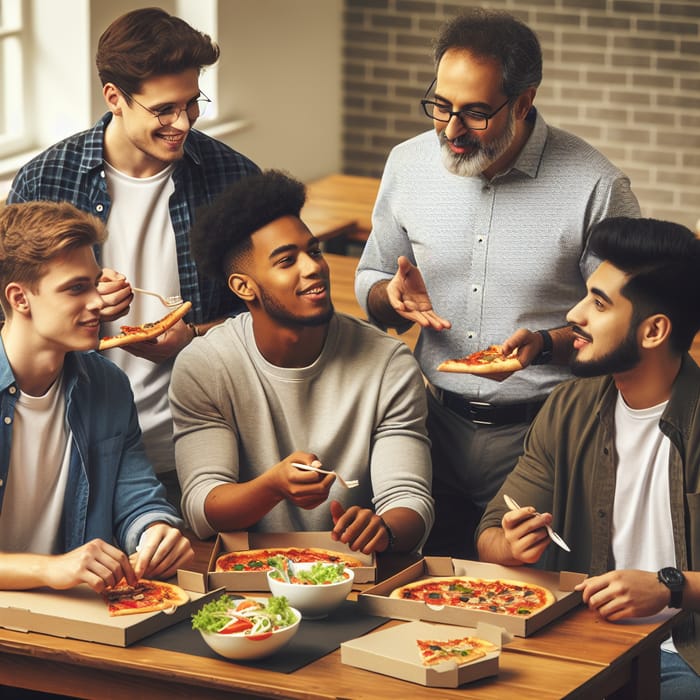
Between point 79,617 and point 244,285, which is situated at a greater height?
point 244,285

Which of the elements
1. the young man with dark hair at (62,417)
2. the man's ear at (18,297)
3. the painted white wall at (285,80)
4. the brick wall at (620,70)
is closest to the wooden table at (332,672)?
the young man with dark hair at (62,417)

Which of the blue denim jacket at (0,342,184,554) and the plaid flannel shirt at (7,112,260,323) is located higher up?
the plaid flannel shirt at (7,112,260,323)

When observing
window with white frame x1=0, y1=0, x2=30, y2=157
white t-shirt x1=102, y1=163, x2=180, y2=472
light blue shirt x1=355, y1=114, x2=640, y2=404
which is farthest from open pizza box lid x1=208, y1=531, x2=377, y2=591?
window with white frame x1=0, y1=0, x2=30, y2=157

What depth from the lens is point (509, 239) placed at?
362 cm

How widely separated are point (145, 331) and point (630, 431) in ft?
3.90

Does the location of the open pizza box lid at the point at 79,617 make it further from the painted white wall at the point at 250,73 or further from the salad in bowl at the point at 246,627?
the painted white wall at the point at 250,73

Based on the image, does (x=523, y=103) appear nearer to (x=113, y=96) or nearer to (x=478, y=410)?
(x=478, y=410)

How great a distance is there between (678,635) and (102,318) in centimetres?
140

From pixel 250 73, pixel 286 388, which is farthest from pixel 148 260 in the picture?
pixel 250 73

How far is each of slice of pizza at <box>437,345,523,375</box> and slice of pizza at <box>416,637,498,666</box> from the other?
0.91 metres

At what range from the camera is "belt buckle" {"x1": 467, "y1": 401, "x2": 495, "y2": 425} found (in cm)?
366

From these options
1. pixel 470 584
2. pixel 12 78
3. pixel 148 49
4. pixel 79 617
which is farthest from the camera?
pixel 12 78

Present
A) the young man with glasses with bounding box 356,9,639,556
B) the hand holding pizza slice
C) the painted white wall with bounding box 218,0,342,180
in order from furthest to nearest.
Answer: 1. the painted white wall with bounding box 218,0,342,180
2. the young man with glasses with bounding box 356,9,639,556
3. the hand holding pizza slice

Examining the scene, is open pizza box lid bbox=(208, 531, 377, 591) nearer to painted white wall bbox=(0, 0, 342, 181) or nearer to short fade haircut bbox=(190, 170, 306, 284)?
short fade haircut bbox=(190, 170, 306, 284)
